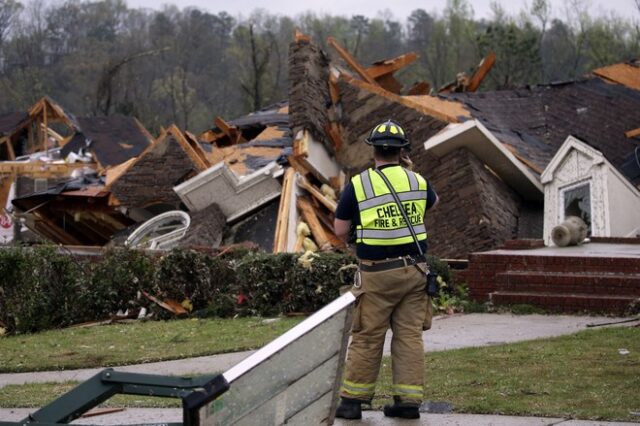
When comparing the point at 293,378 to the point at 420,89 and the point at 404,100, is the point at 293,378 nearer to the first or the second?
the point at 404,100

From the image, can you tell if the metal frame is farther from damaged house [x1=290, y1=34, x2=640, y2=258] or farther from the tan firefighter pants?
damaged house [x1=290, y1=34, x2=640, y2=258]

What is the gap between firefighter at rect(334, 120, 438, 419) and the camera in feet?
22.1

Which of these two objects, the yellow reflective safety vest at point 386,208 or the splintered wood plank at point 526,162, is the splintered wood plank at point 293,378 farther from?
the splintered wood plank at point 526,162

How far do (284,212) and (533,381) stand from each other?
10419 millimetres

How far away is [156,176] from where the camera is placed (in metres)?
20.1

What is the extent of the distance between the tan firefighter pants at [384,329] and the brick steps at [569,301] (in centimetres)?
495

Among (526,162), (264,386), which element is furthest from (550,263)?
(264,386)

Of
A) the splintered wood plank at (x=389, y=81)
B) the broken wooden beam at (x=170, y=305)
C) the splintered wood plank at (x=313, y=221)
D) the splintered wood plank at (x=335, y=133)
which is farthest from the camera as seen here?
the splintered wood plank at (x=389, y=81)

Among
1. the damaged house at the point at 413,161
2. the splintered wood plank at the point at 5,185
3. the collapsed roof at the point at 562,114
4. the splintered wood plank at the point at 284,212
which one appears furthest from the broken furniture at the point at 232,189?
the splintered wood plank at the point at 5,185

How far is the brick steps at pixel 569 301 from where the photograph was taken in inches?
441

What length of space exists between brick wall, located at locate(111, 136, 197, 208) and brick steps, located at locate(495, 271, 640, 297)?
29.4ft

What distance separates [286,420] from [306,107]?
14167 mm

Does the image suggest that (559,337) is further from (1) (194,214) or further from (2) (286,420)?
(1) (194,214)

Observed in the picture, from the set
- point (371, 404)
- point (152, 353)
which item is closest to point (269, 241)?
point (152, 353)
